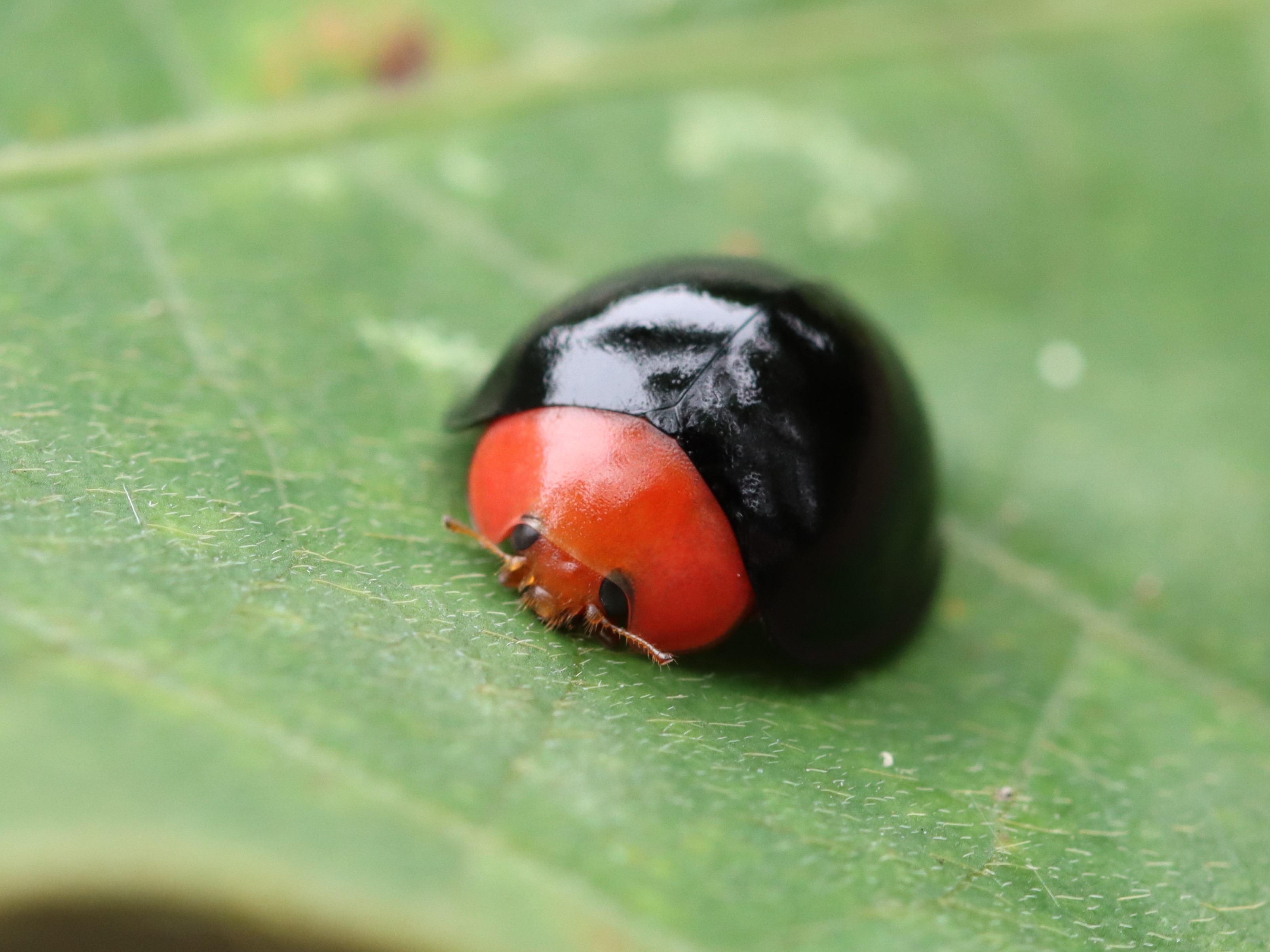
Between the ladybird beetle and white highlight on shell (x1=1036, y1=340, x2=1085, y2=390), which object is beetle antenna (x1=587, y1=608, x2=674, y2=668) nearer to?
the ladybird beetle

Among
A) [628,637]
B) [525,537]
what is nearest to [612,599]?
[628,637]

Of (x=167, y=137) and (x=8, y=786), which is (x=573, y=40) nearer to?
(x=167, y=137)

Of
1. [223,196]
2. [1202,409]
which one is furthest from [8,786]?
[1202,409]

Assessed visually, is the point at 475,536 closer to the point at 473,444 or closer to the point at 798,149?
the point at 473,444

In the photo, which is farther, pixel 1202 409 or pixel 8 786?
pixel 1202 409

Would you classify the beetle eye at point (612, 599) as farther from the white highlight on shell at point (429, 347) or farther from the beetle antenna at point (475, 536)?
the white highlight on shell at point (429, 347)

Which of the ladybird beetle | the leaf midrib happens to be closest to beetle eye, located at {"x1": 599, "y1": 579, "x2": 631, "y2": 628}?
the ladybird beetle

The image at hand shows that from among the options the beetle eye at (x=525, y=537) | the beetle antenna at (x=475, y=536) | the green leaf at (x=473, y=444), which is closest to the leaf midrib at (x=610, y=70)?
the green leaf at (x=473, y=444)
